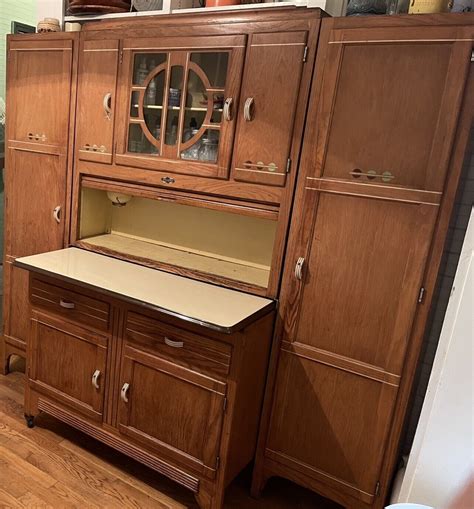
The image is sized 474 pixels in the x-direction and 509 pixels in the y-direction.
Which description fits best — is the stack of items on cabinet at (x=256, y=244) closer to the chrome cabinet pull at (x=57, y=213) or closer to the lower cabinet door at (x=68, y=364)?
the lower cabinet door at (x=68, y=364)

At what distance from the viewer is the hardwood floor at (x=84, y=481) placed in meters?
1.78

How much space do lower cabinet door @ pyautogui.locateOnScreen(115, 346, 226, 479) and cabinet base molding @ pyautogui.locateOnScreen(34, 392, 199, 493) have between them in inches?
2.0

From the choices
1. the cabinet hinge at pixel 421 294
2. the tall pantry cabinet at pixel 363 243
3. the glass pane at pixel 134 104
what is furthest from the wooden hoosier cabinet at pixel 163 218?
the cabinet hinge at pixel 421 294

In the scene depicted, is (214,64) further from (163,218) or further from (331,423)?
(331,423)

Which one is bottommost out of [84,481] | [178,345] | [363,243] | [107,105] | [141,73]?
[84,481]

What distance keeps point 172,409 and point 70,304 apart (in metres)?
0.64

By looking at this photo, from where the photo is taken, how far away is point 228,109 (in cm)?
173

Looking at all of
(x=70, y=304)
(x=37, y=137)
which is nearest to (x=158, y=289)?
(x=70, y=304)

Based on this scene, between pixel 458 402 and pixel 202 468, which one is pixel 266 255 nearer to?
pixel 202 468

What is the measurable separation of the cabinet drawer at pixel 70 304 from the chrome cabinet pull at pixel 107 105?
812mm

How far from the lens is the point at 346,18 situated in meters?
1.49

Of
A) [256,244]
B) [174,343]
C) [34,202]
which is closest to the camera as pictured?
[174,343]

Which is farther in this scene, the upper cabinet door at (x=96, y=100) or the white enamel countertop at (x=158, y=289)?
the upper cabinet door at (x=96, y=100)

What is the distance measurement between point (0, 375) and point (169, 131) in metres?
1.78
